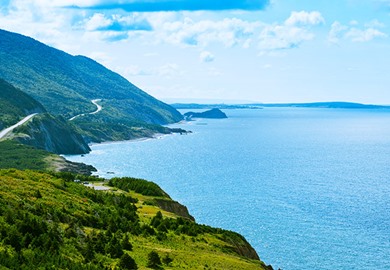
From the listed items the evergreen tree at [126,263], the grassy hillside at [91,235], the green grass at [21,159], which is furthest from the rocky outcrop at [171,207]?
the green grass at [21,159]

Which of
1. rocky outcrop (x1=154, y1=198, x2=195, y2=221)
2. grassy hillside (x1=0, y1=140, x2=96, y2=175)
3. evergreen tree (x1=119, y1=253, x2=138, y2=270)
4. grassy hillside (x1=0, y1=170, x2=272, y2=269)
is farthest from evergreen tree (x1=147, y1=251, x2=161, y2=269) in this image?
grassy hillside (x1=0, y1=140, x2=96, y2=175)

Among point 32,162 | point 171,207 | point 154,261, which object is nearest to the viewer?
point 154,261

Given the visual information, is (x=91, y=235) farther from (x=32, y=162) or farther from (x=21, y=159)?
(x=21, y=159)

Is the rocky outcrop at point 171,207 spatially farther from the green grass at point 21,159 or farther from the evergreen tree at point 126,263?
the green grass at point 21,159

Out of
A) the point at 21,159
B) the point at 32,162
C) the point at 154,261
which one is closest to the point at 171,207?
the point at 154,261

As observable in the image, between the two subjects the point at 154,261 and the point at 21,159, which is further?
the point at 21,159

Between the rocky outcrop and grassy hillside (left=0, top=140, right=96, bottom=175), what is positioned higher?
the rocky outcrop

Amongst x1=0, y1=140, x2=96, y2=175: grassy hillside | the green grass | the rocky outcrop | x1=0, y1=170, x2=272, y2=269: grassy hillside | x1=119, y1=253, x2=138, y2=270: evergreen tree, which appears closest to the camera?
x1=0, y1=170, x2=272, y2=269: grassy hillside

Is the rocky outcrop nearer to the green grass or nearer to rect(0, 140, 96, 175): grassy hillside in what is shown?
rect(0, 140, 96, 175): grassy hillside

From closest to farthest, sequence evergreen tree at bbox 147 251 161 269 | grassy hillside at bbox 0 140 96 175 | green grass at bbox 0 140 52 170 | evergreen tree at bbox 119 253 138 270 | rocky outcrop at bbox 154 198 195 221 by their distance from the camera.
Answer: evergreen tree at bbox 119 253 138 270, evergreen tree at bbox 147 251 161 269, rocky outcrop at bbox 154 198 195 221, green grass at bbox 0 140 52 170, grassy hillside at bbox 0 140 96 175
